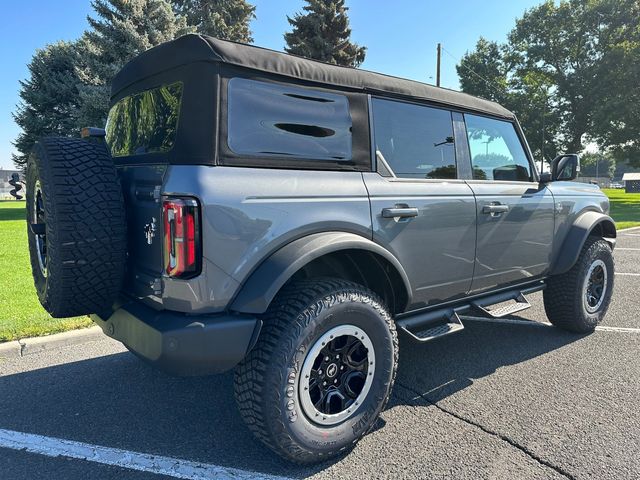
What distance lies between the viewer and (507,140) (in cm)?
400

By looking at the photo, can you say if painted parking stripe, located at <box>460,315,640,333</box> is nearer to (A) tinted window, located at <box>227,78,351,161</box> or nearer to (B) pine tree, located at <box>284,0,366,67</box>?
(A) tinted window, located at <box>227,78,351,161</box>

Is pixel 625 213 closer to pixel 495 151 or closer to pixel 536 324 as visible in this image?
pixel 536 324

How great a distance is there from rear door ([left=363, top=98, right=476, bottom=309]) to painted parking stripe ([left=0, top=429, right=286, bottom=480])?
146 centimetres

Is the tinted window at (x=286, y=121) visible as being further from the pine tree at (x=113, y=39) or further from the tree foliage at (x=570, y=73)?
the tree foliage at (x=570, y=73)

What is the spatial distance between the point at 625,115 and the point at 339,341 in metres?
30.3

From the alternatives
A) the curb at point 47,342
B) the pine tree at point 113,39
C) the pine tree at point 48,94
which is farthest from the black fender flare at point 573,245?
the pine tree at point 48,94

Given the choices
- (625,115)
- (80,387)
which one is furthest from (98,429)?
(625,115)

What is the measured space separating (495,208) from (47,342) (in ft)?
13.0

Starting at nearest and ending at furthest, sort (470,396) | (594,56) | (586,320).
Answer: (470,396) → (586,320) → (594,56)

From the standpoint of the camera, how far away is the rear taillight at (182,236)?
2.07 meters

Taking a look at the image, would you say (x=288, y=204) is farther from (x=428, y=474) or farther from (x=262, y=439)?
(x=428, y=474)

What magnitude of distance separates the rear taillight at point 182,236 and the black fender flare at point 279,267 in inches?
10.4

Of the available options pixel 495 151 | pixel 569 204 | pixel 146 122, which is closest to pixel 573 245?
pixel 569 204

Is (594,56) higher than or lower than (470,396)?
higher
